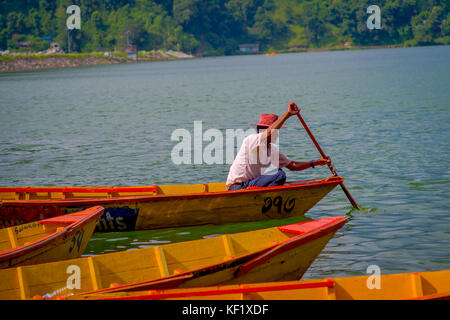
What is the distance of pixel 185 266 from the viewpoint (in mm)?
8609

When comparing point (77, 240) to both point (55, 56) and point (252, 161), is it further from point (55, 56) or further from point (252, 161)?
point (55, 56)

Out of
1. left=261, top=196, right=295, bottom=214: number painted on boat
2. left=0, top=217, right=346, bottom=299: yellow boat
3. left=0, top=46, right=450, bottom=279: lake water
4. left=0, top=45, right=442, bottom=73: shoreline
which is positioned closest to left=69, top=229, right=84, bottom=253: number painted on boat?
left=0, top=217, right=346, bottom=299: yellow boat

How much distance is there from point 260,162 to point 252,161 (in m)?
0.15

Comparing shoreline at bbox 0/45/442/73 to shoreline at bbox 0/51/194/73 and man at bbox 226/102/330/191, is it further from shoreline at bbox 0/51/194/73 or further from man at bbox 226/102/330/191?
man at bbox 226/102/330/191

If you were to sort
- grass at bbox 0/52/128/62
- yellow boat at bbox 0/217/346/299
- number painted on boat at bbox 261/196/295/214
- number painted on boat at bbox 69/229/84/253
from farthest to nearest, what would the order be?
grass at bbox 0/52/128/62, number painted on boat at bbox 261/196/295/214, number painted on boat at bbox 69/229/84/253, yellow boat at bbox 0/217/346/299

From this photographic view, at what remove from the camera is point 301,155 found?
2045cm

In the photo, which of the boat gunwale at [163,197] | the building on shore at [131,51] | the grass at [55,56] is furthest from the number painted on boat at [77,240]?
the building on shore at [131,51]

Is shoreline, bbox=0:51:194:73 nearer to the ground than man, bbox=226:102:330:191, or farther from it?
nearer to the ground

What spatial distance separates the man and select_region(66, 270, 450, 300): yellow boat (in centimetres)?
435

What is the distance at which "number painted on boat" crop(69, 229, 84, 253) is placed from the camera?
9656mm

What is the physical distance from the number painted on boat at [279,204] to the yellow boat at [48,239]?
326 centimetres

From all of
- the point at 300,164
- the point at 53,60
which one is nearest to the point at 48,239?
the point at 300,164

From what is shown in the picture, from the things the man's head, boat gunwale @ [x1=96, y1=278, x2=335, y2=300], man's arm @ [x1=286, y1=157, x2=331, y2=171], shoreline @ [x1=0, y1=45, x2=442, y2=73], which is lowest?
shoreline @ [x1=0, y1=45, x2=442, y2=73]

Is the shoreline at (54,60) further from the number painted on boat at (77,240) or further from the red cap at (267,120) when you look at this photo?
the number painted on boat at (77,240)
